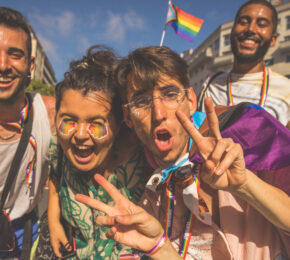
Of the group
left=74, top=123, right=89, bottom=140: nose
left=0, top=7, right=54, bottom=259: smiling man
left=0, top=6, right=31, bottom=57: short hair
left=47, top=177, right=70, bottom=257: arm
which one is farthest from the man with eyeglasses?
left=0, top=6, right=31, bottom=57: short hair

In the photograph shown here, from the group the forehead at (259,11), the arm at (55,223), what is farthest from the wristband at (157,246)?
the forehead at (259,11)

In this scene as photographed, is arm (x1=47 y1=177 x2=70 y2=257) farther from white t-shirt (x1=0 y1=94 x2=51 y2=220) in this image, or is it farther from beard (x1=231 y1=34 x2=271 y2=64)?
beard (x1=231 y1=34 x2=271 y2=64)

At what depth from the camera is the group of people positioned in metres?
1.19

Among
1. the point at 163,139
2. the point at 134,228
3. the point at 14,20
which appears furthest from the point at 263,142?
the point at 14,20

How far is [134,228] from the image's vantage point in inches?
49.1

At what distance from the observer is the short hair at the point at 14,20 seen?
6.87ft

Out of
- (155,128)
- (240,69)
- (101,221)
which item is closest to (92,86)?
(155,128)

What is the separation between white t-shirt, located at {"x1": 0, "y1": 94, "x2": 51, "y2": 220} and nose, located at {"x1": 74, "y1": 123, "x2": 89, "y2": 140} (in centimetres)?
66

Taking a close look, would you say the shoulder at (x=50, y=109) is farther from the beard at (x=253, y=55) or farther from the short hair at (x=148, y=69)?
the beard at (x=253, y=55)

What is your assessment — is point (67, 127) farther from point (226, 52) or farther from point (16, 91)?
point (226, 52)

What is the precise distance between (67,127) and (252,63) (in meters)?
2.30

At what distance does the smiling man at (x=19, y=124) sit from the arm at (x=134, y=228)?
1.13 meters

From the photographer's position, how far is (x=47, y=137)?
7.13 feet

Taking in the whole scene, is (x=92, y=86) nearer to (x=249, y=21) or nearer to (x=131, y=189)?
(x=131, y=189)
